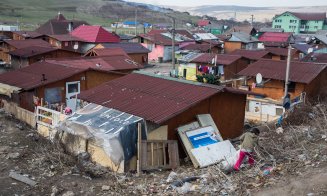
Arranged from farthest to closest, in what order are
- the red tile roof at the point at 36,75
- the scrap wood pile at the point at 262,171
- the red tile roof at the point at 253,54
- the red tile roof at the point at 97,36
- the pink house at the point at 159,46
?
the pink house at the point at 159,46, the red tile roof at the point at 97,36, the red tile roof at the point at 253,54, the red tile roof at the point at 36,75, the scrap wood pile at the point at 262,171

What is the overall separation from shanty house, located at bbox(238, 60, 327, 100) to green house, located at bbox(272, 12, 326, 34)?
7123 centimetres

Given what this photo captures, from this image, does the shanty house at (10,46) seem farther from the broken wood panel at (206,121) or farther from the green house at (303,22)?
the green house at (303,22)

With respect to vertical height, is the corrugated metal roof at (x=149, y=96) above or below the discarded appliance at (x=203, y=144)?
above

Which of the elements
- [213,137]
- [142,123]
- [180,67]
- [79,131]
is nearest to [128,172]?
[142,123]

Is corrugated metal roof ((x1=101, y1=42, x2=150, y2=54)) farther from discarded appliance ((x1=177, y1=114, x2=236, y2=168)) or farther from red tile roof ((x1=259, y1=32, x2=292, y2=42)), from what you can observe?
red tile roof ((x1=259, y1=32, x2=292, y2=42))

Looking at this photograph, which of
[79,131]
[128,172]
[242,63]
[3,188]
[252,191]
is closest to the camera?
[252,191]

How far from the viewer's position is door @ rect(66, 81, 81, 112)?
62.2ft

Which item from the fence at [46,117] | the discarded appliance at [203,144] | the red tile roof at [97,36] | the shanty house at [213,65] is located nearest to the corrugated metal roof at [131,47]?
the red tile roof at [97,36]

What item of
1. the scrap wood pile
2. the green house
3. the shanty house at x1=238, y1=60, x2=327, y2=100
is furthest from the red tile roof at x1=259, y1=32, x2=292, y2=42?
the scrap wood pile

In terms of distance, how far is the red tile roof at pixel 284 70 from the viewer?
71.1 feet

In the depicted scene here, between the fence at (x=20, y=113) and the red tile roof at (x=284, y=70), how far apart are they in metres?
14.6

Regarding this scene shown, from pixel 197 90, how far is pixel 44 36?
38.8 m

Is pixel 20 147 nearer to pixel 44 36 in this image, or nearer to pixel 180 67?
pixel 180 67

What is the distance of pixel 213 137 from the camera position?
1198 centimetres
